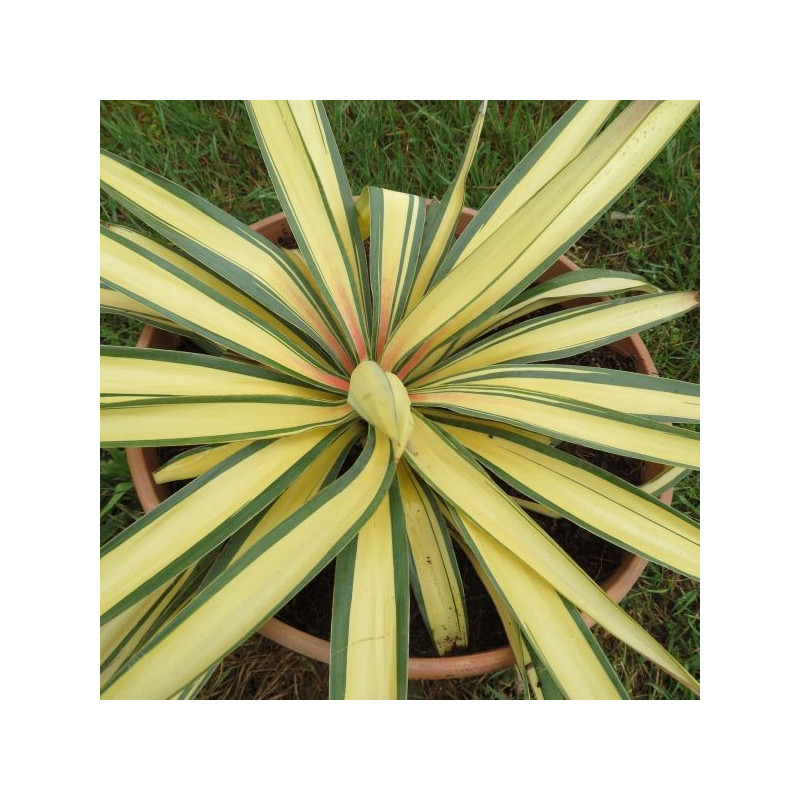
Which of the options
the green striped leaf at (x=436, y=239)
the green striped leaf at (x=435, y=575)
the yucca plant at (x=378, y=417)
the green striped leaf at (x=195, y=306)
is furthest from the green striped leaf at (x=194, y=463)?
the green striped leaf at (x=436, y=239)

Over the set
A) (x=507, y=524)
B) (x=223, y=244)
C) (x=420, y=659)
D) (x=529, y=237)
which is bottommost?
(x=420, y=659)

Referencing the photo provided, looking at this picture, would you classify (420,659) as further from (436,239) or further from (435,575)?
(436,239)

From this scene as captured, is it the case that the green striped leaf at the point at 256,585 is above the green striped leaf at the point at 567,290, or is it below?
below

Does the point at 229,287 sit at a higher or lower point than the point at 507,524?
higher

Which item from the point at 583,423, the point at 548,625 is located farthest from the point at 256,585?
the point at 583,423

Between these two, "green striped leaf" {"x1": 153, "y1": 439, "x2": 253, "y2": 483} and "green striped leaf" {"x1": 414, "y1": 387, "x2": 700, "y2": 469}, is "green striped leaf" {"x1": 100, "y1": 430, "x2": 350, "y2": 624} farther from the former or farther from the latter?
"green striped leaf" {"x1": 414, "y1": 387, "x2": 700, "y2": 469}

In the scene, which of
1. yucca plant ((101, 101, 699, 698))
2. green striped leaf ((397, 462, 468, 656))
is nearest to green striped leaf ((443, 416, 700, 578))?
yucca plant ((101, 101, 699, 698))

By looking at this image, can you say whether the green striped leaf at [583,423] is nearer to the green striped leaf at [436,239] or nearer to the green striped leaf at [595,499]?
the green striped leaf at [595,499]
